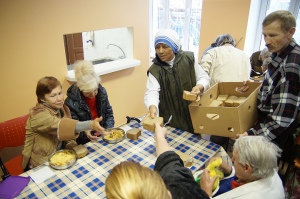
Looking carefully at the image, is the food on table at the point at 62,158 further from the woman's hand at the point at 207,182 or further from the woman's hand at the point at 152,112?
the woman's hand at the point at 207,182

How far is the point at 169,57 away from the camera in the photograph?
1.94 m

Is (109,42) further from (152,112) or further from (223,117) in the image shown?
(223,117)

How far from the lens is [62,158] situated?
5.11ft

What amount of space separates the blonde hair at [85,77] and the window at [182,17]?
2.96 m

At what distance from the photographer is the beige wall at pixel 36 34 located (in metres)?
2.34

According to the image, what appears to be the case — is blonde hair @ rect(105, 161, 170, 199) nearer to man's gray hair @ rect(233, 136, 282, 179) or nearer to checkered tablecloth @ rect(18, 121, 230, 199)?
checkered tablecloth @ rect(18, 121, 230, 199)

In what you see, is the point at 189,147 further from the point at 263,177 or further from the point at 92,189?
the point at 92,189

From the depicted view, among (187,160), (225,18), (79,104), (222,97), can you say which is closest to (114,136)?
(79,104)

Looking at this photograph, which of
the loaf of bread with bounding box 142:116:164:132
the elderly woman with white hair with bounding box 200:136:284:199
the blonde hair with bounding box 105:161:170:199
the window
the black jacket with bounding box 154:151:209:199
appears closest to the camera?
the blonde hair with bounding box 105:161:170:199

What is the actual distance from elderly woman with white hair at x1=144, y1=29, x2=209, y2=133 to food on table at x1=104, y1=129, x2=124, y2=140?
1.07 feet

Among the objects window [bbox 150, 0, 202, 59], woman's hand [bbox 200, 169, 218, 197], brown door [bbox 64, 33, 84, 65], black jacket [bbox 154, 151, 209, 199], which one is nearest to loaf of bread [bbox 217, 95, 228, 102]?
woman's hand [bbox 200, 169, 218, 197]

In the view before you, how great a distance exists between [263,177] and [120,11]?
2.70m

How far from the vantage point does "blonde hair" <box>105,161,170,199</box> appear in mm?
682

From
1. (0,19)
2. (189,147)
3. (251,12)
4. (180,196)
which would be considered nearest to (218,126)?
(189,147)
